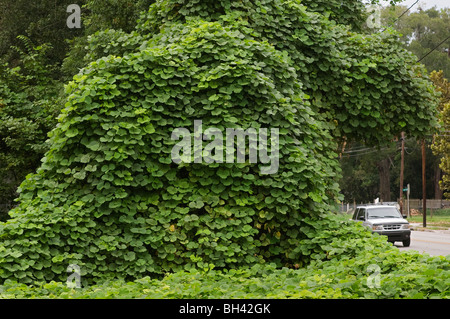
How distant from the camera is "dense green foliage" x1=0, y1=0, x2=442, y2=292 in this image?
257 inches

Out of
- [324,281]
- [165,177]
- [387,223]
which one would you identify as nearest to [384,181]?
[387,223]

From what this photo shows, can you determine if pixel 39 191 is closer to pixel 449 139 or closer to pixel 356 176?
pixel 449 139

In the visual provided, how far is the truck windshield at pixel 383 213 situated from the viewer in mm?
19438

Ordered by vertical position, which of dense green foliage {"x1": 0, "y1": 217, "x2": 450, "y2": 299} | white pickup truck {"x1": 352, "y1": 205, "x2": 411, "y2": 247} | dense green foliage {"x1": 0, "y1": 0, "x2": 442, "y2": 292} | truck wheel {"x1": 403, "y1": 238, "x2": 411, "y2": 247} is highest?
dense green foliage {"x1": 0, "y1": 0, "x2": 442, "y2": 292}

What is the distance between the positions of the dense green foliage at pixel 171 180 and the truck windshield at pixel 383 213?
12.0 metres

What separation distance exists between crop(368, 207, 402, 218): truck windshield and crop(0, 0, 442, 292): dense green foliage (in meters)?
12.0

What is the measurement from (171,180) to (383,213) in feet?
46.2

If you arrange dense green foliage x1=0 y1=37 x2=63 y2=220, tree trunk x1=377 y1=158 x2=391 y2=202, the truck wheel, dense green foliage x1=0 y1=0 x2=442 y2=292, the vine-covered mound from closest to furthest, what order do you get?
1. dense green foliage x1=0 y1=0 x2=442 y2=292
2. the vine-covered mound
3. dense green foliage x1=0 y1=37 x2=63 y2=220
4. the truck wheel
5. tree trunk x1=377 y1=158 x2=391 y2=202

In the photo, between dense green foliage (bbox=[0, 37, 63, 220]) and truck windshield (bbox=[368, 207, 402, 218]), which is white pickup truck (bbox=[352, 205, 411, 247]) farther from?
dense green foliage (bbox=[0, 37, 63, 220])

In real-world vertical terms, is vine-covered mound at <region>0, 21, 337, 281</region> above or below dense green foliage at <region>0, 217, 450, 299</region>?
above

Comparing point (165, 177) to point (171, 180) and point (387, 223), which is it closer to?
point (171, 180)

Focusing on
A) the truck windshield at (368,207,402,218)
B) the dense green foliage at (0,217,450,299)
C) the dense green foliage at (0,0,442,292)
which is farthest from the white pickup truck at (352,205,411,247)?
the dense green foliage at (0,217,450,299)

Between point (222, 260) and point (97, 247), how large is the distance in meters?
1.48

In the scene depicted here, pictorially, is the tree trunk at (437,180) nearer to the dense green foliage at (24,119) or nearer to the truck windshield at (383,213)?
the truck windshield at (383,213)
